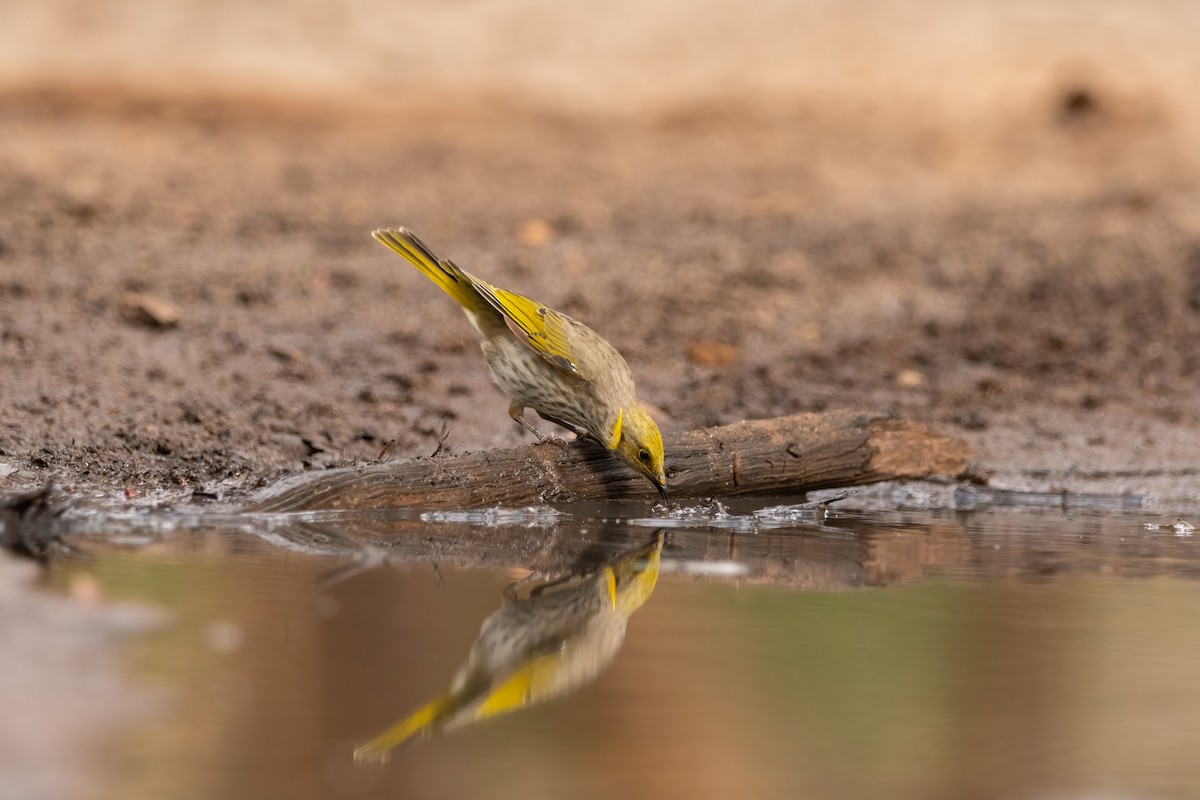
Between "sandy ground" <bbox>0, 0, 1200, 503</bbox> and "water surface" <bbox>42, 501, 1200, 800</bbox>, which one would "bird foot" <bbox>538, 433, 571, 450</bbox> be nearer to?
"water surface" <bbox>42, 501, 1200, 800</bbox>

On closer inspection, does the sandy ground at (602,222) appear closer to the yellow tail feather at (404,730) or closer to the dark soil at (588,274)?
the dark soil at (588,274)

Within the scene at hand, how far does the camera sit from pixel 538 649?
4.20 meters

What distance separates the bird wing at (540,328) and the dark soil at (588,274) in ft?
2.29

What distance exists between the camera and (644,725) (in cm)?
360

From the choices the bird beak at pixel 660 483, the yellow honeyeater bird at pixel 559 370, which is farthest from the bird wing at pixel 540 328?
the bird beak at pixel 660 483

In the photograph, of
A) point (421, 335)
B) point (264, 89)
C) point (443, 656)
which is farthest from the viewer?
point (264, 89)

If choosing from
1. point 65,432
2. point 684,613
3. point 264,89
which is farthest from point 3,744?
point 264,89

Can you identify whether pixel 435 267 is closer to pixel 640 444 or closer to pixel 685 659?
pixel 640 444

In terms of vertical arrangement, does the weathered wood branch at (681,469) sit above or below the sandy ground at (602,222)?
below

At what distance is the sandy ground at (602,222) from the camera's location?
7.69 meters

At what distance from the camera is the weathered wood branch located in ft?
18.3

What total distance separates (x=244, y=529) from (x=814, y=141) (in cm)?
938

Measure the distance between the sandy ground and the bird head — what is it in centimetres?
97

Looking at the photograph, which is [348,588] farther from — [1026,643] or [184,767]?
[1026,643]
